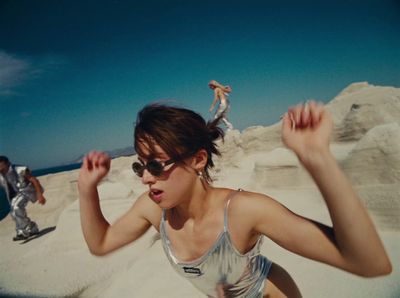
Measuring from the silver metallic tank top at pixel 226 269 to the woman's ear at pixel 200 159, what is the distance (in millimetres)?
201

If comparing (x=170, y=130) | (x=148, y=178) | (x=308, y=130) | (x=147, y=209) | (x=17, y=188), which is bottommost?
(x=17, y=188)

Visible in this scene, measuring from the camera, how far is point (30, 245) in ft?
20.8

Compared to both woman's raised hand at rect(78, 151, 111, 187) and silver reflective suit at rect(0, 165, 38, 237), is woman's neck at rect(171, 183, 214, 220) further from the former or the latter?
silver reflective suit at rect(0, 165, 38, 237)

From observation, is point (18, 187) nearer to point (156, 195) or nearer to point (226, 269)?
point (156, 195)

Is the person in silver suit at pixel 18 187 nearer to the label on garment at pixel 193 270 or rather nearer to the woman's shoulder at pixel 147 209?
the woman's shoulder at pixel 147 209

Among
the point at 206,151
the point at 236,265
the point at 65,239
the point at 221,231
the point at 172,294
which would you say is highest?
the point at 206,151

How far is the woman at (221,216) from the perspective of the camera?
869 mm

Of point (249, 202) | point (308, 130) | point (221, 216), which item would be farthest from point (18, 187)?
Answer: point (308, 130)

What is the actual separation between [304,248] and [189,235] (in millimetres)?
616

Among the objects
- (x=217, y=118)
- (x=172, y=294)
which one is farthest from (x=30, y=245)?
(x=217, y=118)

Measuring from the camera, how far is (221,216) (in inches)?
53.3

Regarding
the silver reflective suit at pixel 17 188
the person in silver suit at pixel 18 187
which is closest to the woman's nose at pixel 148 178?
the person in silver suit at pixel 18 187

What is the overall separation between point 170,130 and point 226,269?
2.17ft

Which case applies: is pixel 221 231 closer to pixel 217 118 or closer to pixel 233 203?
pixel 233 203
